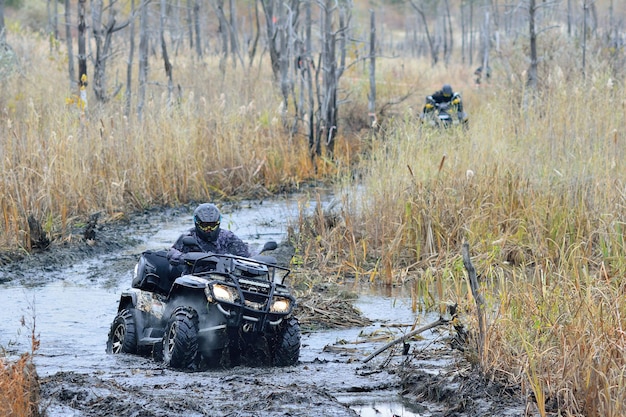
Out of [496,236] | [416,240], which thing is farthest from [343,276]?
[496,236]

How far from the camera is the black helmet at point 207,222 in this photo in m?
8.42

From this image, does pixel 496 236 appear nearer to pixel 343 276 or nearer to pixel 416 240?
pixel 416 240

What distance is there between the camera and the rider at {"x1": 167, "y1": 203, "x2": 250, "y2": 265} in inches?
330

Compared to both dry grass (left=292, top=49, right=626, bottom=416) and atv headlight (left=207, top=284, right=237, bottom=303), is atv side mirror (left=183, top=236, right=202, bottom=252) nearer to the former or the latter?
atv headlight (left=207, top=284, right=237, bottom=303)

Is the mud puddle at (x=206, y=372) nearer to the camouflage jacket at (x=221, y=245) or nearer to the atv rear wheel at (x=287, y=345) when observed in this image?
the atv rear wheel at (x=287, y=345)

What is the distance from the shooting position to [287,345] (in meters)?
7.64

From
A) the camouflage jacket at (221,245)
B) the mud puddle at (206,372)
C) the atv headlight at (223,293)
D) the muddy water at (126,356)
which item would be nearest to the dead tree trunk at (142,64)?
the muddy water at (126,356)

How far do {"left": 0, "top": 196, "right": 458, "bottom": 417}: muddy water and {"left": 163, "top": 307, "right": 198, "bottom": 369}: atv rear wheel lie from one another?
133mm

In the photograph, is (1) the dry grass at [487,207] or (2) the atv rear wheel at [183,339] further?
(1) the dry grass at [487,207]

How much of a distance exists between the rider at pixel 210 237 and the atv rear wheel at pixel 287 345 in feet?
3.25

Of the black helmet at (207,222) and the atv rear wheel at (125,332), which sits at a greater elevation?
the black helmet at (207,222)

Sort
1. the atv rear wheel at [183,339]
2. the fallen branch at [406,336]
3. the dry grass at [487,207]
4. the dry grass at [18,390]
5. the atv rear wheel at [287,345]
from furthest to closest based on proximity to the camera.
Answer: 1. the dry grass at [487,207]
2. the atv rear wheel at [287,345]
3. the atv rear wheel at [183,339]
4. the fallen branch at [406,336]
5. the dry grass at [18,390]

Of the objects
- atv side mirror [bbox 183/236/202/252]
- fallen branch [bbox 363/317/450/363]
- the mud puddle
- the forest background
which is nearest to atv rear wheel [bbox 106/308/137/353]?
the mud puddle

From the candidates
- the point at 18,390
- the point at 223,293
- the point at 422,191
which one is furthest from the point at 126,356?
the point at 422,191
